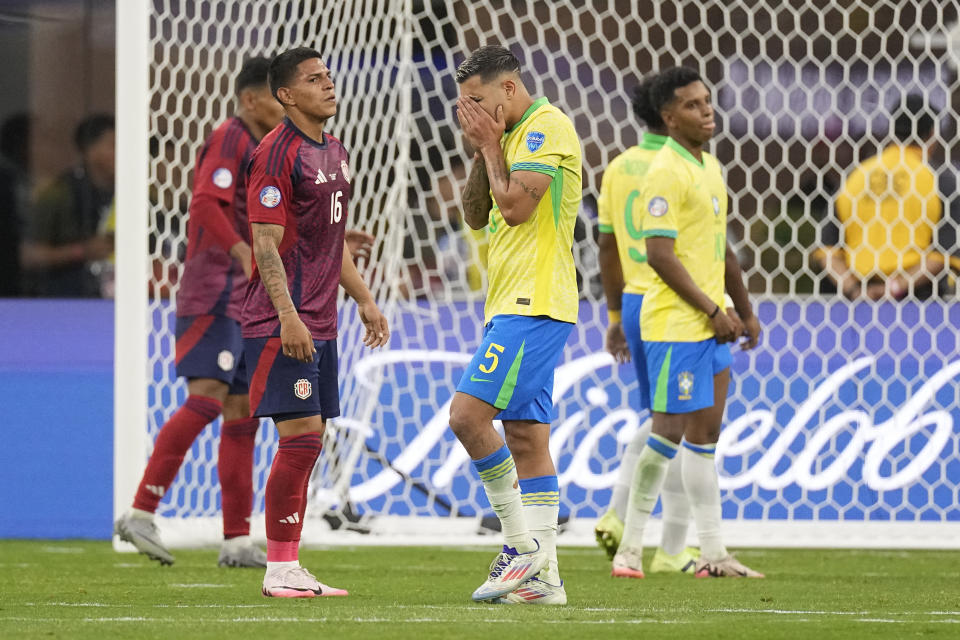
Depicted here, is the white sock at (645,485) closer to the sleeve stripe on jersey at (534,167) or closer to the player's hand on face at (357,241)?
the player's hand on face at (357,241)

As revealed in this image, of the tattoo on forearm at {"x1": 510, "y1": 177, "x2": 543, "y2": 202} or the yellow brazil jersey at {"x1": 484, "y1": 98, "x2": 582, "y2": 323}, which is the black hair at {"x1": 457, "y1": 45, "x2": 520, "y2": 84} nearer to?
the yellow brazil jersey at {"x1": 484, "y1": 98, "x2": 582, "y2": 323}

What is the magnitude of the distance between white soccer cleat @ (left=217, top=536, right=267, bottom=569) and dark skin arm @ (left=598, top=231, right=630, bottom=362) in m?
1.76

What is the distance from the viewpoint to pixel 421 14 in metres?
8.41

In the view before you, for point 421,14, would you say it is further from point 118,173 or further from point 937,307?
point 937,307

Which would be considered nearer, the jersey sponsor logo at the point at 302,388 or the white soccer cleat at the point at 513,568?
the white soccer cleat at the point at 513,568

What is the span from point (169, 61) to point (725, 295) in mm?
3227

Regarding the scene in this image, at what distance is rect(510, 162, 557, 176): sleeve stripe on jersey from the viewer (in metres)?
4.74

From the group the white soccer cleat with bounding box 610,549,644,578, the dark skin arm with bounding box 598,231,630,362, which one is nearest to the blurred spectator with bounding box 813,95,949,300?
the dark skin arm with bounding box 598,231,630,362

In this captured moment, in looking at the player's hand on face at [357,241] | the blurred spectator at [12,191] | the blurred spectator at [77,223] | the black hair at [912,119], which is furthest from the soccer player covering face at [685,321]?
the blurred spectator at [12,191]

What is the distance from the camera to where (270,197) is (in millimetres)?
5004

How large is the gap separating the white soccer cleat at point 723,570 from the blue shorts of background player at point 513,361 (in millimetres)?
1849

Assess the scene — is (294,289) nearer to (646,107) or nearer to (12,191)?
(646,107)

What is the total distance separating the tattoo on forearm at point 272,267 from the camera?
496 centimetres

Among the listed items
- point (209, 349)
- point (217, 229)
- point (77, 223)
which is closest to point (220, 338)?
point (209, 349)
